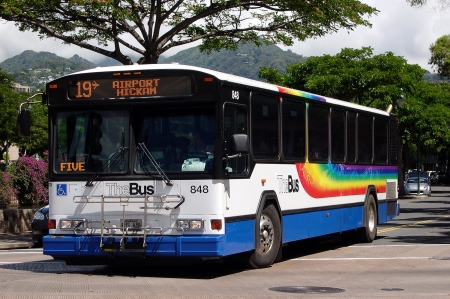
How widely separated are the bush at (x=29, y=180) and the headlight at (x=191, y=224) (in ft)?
65.6

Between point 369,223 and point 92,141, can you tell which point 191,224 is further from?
point 369,223

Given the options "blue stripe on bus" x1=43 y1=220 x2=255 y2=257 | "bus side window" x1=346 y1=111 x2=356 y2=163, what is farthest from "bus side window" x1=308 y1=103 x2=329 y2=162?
"blue stripe on bus" x1=43 y1=220 x2=255 y2=257

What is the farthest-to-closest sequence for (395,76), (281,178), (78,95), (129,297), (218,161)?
1. (395,76)
2. (281,178)
3. (78,95)
4. (218,161)
5. (129,297)

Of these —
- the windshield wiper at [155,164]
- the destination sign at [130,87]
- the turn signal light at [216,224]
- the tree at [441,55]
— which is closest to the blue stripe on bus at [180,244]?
the turn signal light at [216,224]

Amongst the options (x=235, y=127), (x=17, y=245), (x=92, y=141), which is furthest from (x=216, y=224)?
(x=17, y=245)

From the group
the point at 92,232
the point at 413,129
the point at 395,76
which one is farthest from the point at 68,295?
the point at 413,129

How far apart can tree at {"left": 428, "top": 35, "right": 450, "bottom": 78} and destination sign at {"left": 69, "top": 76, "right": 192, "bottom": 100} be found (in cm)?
6303

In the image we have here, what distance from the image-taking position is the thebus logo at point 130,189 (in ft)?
40.0

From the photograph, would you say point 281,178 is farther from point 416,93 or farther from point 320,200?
point 416,93

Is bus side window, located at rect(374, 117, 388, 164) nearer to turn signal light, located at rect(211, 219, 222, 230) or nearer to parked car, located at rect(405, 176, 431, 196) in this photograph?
turn signal light, located at rect(211, 219, 222, 230)

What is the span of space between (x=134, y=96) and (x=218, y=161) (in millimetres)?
1682

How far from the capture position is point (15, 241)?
22.1 m

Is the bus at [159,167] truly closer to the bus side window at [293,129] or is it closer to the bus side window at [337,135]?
the bus side window at [293,129]

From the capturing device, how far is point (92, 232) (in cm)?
1247
